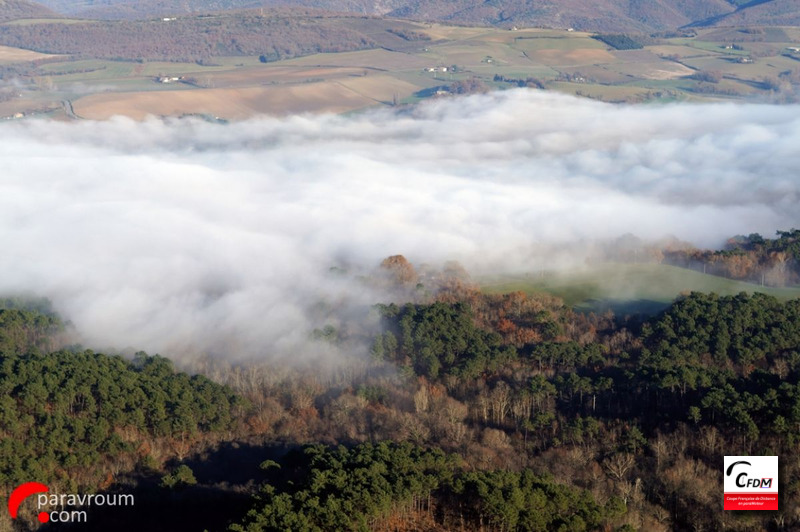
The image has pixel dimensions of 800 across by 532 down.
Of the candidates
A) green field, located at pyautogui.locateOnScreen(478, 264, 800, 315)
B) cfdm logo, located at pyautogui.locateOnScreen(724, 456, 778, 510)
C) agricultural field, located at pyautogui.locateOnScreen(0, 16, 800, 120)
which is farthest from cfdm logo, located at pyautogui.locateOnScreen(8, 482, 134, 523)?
agricultural field, located at pyautogui.locateOnScreen(0, 16, 800, 120)

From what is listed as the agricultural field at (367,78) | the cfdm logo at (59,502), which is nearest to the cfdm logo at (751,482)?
the cfdm logo at (59,502)

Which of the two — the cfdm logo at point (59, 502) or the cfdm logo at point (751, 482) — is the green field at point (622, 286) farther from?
the cfdm logo at point (59, 502)

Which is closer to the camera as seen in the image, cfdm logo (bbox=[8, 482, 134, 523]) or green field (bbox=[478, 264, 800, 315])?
cfdm logo (bbox=[8, 482, 134, 523])

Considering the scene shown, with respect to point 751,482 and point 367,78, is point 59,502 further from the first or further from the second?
point 367,78

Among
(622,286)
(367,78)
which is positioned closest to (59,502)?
(622,286)

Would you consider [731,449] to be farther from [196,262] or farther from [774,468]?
[196,262]

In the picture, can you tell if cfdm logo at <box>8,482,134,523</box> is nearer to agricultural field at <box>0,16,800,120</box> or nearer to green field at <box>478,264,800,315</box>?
green field at <box>478,264,800,315</box>
